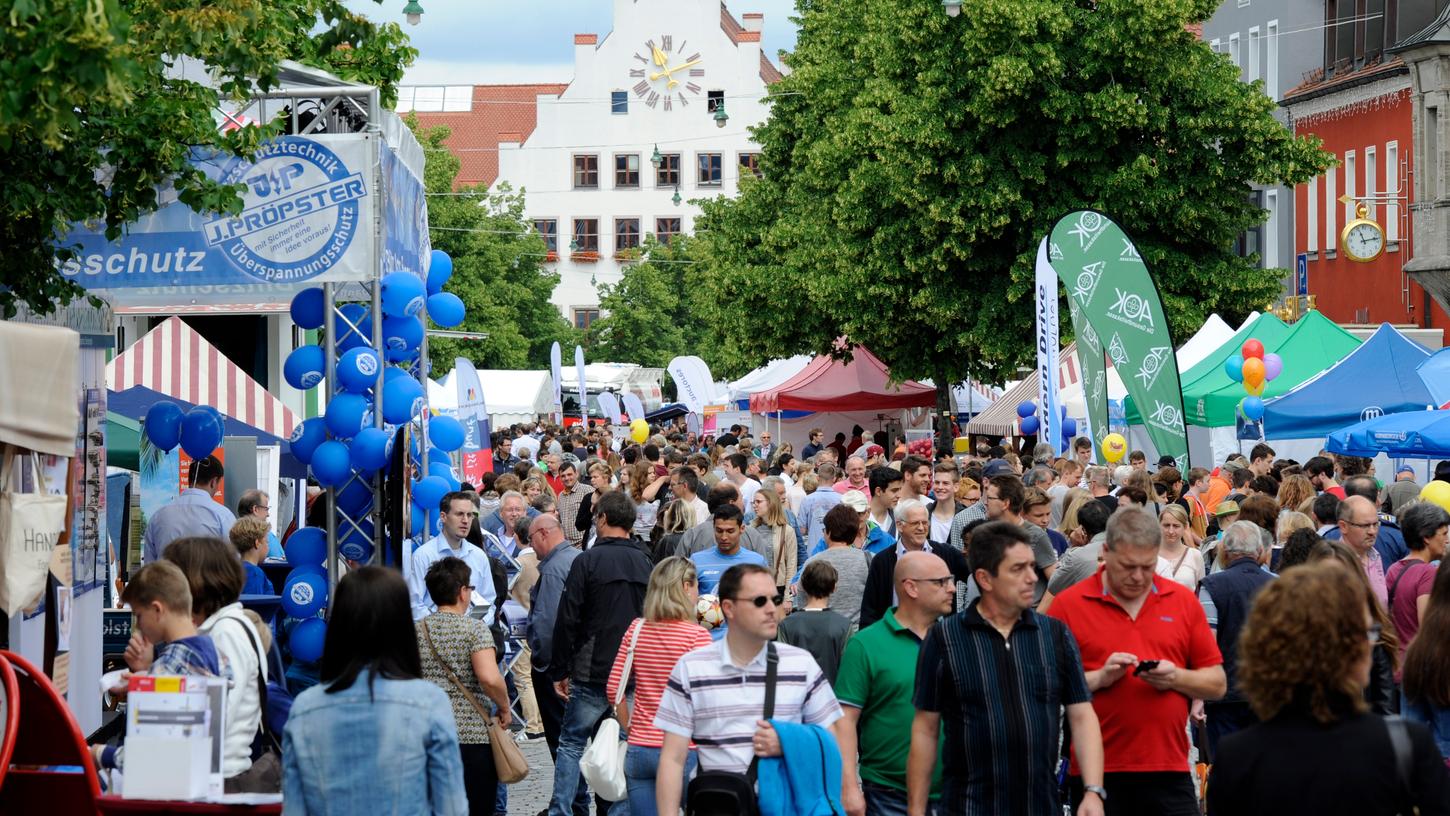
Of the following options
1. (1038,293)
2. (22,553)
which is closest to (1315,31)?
(1038,293)

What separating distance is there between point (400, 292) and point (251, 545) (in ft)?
6.01

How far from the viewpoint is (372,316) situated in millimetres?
11531

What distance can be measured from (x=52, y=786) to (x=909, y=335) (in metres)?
28.6

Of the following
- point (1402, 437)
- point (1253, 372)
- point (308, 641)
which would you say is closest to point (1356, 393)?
point (1253, 372)

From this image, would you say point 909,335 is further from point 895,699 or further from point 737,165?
point 737,165

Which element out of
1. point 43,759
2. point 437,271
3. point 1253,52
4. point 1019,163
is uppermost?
point 1253,52

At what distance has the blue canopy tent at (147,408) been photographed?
18.3 meters

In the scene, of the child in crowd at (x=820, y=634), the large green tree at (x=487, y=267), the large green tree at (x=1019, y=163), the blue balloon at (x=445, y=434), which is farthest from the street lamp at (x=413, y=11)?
the large green tree at (x=487, y=267)

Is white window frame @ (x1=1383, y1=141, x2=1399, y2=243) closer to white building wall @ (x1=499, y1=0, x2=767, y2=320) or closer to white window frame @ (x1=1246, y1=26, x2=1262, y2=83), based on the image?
white window frame @ (x1=1246, y1=26, x2=1262, y2=83)

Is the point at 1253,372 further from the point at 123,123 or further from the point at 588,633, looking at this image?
the point at 123,123

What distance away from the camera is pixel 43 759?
714 centimetres

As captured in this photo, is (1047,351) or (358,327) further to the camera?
(1047,351)

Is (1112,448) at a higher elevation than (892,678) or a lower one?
higher

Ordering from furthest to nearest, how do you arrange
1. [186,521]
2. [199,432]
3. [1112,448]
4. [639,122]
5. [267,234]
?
[639,122] < [1112,448] < [199,432] < [186,521] < [267,234]
